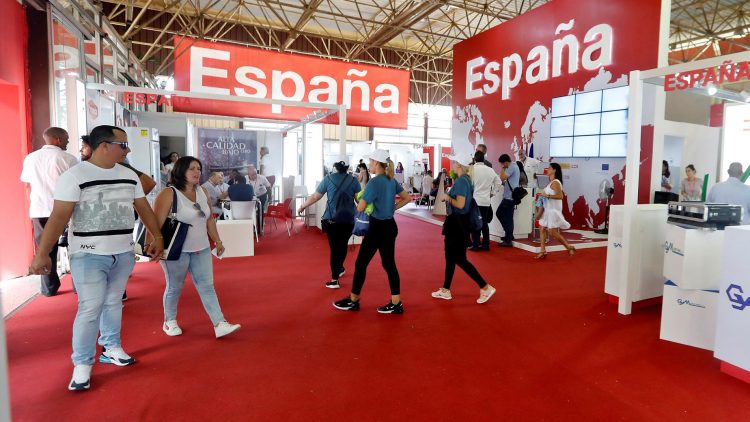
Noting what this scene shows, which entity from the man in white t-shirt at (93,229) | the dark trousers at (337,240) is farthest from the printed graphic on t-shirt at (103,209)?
the dark trousers at (337,240)

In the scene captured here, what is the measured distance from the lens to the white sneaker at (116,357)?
114 inches

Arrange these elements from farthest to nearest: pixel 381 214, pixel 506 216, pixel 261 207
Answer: pixel 261 207, pixel 506 216, pixel 381 214

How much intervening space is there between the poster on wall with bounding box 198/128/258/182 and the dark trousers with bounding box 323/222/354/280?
4987 millimetres

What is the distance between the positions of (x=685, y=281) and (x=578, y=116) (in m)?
6.67

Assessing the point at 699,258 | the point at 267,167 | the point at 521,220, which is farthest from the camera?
the point at 267,167

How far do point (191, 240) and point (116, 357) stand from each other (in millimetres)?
868

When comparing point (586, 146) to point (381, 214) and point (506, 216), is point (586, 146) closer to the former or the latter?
point (506, 216)

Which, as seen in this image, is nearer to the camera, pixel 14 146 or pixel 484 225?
pixel 14 146

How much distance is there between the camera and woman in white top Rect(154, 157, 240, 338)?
304 centimetres

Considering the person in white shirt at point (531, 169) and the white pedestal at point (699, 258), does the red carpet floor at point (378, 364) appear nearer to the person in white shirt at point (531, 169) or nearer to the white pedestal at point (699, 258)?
the white pedestal at point (699, 258)

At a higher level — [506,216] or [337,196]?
[337,196]

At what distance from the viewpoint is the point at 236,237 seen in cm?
637

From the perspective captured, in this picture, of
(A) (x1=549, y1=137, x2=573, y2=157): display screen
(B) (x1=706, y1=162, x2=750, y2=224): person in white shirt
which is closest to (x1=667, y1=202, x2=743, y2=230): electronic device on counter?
(B) (x1=706, y1=162, x2=750, y2=224): person in white shirt

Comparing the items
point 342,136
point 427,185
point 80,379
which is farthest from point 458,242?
point 427,185
